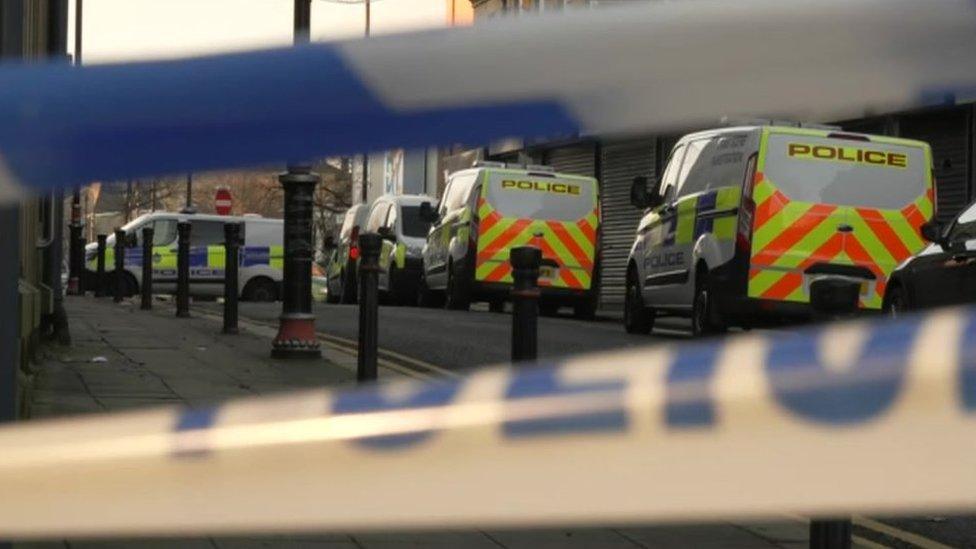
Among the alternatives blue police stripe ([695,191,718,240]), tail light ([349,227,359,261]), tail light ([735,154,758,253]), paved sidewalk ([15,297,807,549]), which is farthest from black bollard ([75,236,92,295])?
tail light ([735,154,758,253])

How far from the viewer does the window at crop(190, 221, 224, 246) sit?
3634cm

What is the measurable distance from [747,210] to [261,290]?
71.0 feet

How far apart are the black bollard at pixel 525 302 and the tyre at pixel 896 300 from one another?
26.2 ft

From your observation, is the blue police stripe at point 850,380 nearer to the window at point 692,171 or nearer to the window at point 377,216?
the window at point 692,171

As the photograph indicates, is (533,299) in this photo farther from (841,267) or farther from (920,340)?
(841,267)

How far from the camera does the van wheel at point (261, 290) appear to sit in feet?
118

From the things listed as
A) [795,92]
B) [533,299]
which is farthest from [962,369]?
[533,299]

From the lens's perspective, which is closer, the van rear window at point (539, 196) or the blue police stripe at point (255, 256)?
the van rear window at point (539, 196)

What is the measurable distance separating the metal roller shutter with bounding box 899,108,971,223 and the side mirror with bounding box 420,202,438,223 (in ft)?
24.3

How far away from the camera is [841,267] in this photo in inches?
629

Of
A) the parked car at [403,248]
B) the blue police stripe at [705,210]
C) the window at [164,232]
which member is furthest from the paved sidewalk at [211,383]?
the window at [164,232]

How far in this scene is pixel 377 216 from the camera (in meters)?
33.2

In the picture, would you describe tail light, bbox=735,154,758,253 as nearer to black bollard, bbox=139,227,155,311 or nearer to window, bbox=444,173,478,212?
window, bbox=444,173,478,212

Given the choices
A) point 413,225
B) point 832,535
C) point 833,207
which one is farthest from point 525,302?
point 413,225
